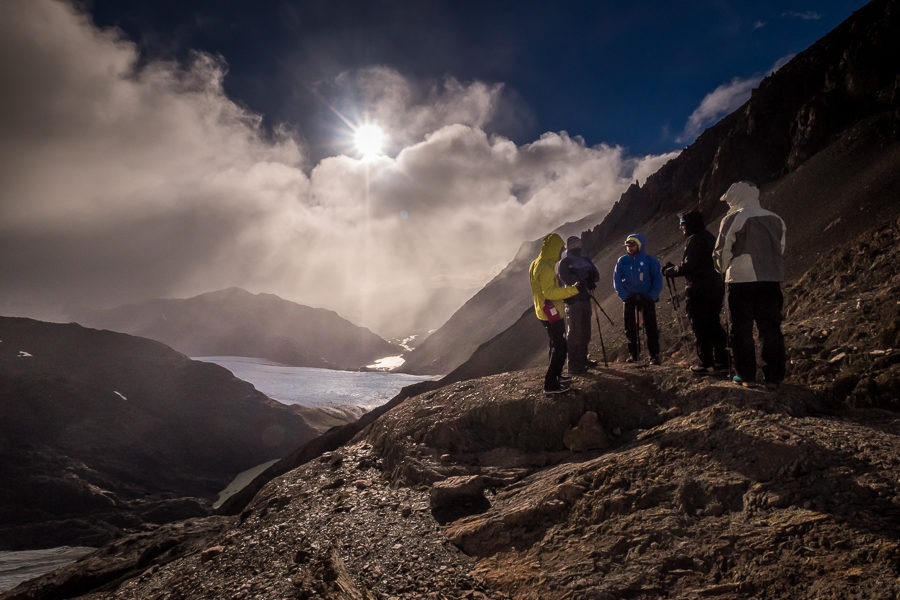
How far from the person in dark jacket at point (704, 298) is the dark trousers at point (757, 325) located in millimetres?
872

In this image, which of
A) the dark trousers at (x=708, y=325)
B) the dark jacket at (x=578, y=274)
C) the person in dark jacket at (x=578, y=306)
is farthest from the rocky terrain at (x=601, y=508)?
the dark jacket at (x=578, y=274)

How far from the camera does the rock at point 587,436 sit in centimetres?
589

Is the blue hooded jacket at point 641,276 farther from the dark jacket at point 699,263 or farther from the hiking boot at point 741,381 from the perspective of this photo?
the hiking boot at point 741,381

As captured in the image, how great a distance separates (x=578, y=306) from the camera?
8.05 m

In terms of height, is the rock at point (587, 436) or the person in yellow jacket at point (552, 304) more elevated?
the person in yellow jacket at point (552, 304)

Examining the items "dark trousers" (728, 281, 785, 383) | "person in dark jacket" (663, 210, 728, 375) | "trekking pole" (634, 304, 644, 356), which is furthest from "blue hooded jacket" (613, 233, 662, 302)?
"dark trousers" (728, 281, 785, 383)

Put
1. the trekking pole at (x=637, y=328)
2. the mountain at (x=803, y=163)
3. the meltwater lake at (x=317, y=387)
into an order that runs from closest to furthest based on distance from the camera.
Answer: the trekking pole at (x=637, y=328) → the mountain at (x=803, y=163) → the meltwater lake at (x=317, y=387)

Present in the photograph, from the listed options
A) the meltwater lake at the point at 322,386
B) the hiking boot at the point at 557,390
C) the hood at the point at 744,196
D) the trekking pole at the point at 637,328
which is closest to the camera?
the hood at the point at 744,196

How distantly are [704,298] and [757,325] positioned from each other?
51.1 inches

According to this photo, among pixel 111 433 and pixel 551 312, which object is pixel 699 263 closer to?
pixel 551 312

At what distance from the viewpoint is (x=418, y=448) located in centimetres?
752

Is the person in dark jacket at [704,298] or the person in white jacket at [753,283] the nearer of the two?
the person in white jacket at [753,283]

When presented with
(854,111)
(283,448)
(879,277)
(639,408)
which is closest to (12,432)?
(283,448)

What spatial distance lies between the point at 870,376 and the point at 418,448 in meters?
6.80
